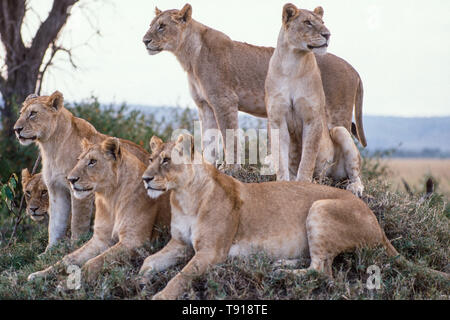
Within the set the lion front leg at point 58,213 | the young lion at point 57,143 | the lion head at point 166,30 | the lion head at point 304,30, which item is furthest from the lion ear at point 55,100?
the lion head at point 304,30

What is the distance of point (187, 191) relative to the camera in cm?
486

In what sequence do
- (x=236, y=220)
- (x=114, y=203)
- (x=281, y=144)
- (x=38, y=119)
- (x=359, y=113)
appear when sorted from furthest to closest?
(x=359, y=113), (x=281, y=144), (x=38, y=119), (x=114, y=203), (x=236, y=220)

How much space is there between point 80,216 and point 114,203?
0.87 metres

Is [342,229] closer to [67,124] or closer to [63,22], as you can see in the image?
[67,124]

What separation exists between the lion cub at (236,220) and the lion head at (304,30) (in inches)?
62.0

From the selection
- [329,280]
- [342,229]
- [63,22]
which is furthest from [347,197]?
[63,22]

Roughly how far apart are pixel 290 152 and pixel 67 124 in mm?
2271

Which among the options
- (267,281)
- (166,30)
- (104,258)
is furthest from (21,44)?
(267,281)

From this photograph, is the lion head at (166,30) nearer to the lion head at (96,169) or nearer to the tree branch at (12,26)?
the lion head at (96,169)

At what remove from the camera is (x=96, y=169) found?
5.28 meters

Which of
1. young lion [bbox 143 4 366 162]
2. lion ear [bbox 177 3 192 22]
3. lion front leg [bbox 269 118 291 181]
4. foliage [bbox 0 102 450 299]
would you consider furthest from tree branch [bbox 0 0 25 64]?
lion front leg [bbox 269 118 291 181]

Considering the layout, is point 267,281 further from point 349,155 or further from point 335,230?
point 349,155

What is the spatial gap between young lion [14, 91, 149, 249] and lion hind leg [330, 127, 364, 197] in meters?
2.03
